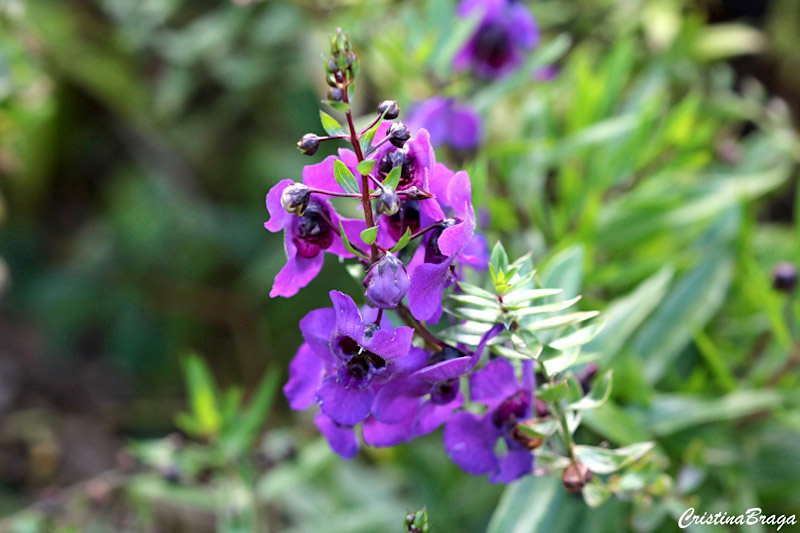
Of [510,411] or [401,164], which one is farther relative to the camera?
[510,411]

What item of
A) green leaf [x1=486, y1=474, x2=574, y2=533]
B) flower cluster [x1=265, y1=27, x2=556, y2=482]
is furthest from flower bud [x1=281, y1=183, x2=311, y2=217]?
green leaf [x1=486, y1=474, x2=574, y2=533]

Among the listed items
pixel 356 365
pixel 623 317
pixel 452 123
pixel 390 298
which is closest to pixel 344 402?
pixel 356 365

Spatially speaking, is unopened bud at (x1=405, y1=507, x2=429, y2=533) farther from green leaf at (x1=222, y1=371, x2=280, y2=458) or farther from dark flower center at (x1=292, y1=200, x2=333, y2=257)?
green leaf at (x1=222, y1=371, x2=280, y2=458)

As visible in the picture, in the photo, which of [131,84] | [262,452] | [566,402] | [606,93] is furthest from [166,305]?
[566,402]

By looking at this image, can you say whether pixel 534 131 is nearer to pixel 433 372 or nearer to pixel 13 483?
pixel 433 372

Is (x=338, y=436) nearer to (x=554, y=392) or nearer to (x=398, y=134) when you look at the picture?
(x=554, y=392)

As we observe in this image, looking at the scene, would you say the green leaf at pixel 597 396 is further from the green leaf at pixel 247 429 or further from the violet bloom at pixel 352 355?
the green leaf at pixel 247 429

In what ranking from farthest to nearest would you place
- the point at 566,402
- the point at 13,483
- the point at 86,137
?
the point at 86,137
the point at 13,483
the point at 566,402
